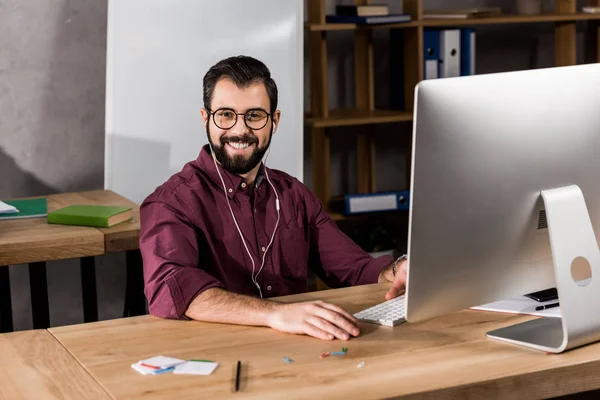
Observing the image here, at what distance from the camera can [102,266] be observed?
13.0ft

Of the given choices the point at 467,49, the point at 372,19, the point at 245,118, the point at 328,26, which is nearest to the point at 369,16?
the point at 372,19

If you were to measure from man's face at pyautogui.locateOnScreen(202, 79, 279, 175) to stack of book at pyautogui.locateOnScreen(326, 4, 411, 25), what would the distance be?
67.2 inches

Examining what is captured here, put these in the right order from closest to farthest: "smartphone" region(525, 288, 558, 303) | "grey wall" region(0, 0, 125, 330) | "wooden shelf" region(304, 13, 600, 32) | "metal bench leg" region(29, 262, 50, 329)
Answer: "smartphone" region(525, 288, 558, 303), "metal bench leg" region(29, 262, 50, 329), "grey wall" region(0, 0, 125, 330), "wooden shelf" region(304, 13, 600, 32)

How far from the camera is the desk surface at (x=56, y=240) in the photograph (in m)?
2.68

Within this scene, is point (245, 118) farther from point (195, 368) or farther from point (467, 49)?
point (467, 49)

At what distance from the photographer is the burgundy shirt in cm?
204

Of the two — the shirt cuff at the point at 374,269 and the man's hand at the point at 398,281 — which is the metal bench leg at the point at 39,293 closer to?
the shirt cuff at the point at 374,269

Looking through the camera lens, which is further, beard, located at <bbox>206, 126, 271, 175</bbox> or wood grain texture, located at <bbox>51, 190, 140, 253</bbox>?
wood grain texture, located at <bbox>51, 190, 140, 253</bbox>

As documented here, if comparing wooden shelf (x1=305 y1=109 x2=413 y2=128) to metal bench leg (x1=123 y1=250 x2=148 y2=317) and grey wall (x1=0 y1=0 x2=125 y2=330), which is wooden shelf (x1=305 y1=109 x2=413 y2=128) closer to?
grey wall (x1=0 y1=0 x2=125 y2=330)

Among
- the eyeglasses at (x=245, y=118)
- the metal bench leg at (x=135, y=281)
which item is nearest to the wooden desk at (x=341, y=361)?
the eyeglasses at (x=245, y=118)

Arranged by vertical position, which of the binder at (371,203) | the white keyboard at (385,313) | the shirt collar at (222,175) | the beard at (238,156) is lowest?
the binder at (371,203)

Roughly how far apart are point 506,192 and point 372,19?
2.35 m

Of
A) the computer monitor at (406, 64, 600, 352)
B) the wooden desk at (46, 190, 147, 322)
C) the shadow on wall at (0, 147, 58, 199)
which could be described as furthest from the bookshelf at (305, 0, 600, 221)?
the computer monitor at (406, 64, 600, 352)

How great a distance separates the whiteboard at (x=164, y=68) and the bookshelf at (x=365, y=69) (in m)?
0.30
